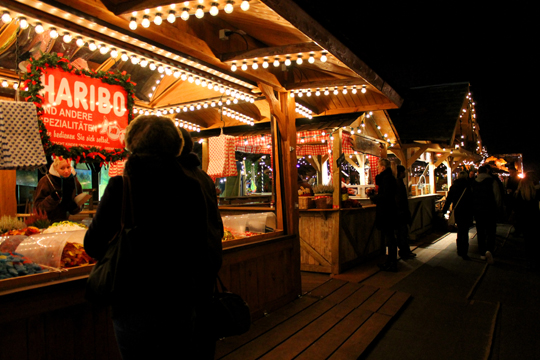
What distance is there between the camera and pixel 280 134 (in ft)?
17.8

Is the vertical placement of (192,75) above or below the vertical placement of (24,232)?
above

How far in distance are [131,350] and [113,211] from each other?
662 mm

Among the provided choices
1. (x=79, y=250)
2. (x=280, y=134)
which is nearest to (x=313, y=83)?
(x=280, y=134)

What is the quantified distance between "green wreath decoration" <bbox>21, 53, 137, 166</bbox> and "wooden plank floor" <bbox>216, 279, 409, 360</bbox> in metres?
2.26

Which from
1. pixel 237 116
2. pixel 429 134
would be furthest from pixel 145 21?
pixel 429 134

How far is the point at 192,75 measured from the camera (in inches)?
182

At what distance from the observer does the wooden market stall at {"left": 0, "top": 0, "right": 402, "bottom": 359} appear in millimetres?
2658

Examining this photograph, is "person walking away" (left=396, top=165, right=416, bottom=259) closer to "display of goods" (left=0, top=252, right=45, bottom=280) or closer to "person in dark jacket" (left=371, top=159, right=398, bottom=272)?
"person in dark jacket" (left=371, top=159, right=398, bottom=272)

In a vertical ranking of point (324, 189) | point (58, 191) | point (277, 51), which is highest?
point (277, 51)

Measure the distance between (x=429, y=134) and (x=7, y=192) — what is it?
41.5ft

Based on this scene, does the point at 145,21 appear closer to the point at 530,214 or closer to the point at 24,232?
the point at 24,232

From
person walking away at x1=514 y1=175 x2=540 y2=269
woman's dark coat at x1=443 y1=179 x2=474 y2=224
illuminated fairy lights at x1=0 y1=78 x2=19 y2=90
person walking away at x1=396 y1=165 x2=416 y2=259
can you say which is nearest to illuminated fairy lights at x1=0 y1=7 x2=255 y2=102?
illuminated fairy lights at x1=0 y1=78 x2=19 y2=90

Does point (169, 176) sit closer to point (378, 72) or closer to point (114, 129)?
point (114, 129)

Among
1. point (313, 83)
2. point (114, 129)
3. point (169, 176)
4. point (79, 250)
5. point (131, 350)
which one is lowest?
point (131, 350)
